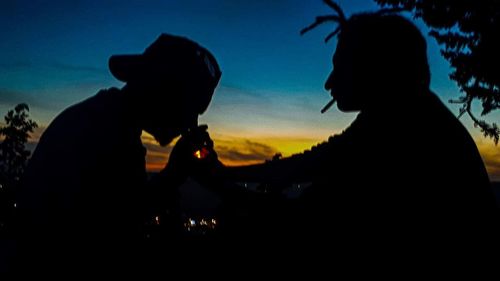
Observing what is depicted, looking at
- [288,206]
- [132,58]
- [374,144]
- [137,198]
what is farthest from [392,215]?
[132,58]

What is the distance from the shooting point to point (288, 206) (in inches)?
102

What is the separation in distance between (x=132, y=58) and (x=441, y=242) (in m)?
2.22

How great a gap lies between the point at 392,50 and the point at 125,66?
180 centimetres

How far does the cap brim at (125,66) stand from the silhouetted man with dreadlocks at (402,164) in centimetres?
137

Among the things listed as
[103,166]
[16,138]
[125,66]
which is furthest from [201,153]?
[16,138]

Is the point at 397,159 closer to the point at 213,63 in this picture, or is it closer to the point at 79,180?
the point at 213,63

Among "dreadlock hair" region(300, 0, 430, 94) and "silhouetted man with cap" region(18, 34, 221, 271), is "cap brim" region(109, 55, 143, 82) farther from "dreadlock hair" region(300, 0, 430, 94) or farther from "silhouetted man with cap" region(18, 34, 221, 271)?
"dreadlock hair" region(300, 0, 430, 94)

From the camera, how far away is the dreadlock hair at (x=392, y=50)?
2777mm

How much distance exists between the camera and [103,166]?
212cm

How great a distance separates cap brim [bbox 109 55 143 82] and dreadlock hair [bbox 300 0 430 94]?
1.50 m

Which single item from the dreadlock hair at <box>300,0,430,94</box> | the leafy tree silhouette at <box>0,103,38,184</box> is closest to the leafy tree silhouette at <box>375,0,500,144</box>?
the dreadlock hair at <box>300,0,430,94</box>

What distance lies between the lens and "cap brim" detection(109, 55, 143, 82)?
2675 millimetres

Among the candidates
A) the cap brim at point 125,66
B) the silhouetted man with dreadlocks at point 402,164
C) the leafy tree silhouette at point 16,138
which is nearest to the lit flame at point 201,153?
the cap brim at point 125,66

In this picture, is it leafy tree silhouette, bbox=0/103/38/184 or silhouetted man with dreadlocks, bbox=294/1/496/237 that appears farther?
leafy tree silhouette, bbox=0/103/38/184
